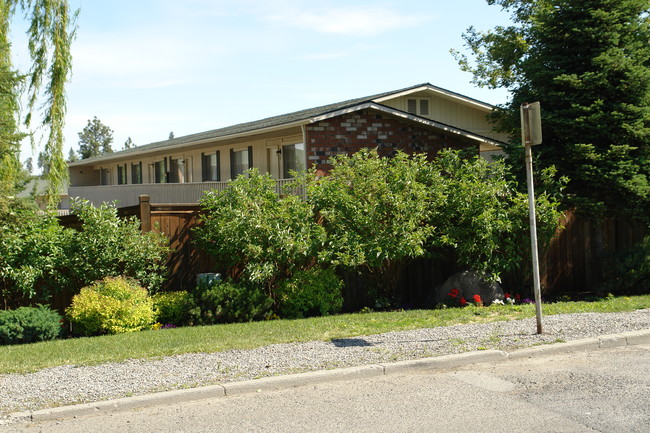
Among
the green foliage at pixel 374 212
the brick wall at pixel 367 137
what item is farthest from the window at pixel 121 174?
the green foliage at pixel 374 212

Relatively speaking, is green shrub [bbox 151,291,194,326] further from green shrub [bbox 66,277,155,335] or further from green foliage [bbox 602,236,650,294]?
green foliage [bbox 602,236,650,294]

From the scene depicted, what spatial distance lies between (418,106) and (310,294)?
14.7m

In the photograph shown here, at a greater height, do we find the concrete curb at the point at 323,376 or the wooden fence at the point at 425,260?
the wooden fence at the point at 425,260

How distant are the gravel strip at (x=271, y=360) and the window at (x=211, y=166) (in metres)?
18.5

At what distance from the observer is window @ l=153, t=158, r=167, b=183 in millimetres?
31734

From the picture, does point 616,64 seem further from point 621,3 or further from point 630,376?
point 630,376

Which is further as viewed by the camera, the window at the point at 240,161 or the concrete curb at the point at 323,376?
the window at the point at 240,161

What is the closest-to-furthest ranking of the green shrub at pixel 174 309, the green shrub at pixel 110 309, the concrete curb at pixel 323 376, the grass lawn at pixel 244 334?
the concrete curb at pixel 323 376, the grass lawn at pixel 244 334, the green shrub at pixel 110 309, the green shrub at pixel 174 309

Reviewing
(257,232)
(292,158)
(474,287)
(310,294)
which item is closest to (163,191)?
(292,158)

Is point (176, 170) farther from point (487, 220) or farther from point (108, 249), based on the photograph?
point (487, 220)

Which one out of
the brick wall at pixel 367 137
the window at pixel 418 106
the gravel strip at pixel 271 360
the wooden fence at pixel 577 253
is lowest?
the gravel strip at pixel 271 360

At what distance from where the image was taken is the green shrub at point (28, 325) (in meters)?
9.95

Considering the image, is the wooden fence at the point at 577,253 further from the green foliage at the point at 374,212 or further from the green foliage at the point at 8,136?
the green foliage at the point at 8,136

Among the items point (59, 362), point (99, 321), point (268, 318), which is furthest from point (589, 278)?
point (59, 362)
